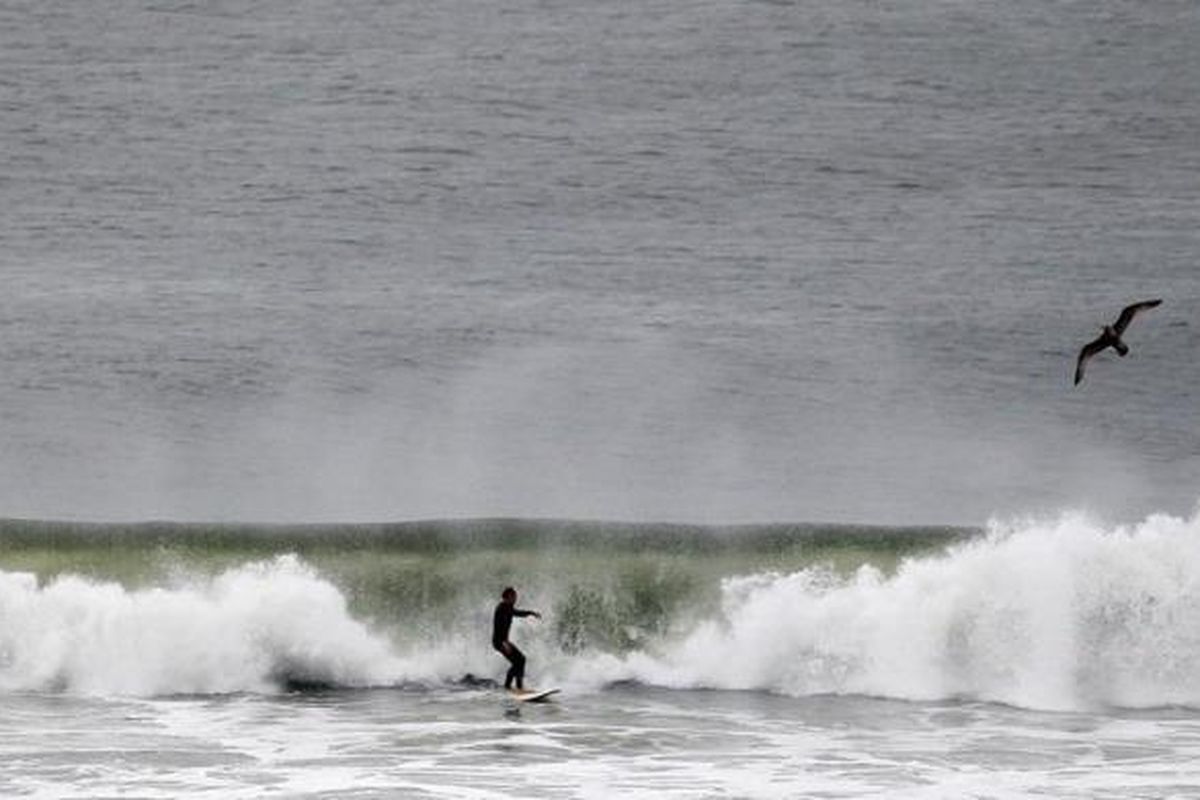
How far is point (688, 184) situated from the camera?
214 ft

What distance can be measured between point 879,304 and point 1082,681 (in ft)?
92.3

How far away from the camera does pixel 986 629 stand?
2820cm

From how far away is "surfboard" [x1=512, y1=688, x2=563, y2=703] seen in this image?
26.5 meters

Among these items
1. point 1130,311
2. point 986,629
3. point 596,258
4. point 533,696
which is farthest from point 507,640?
point 596,258

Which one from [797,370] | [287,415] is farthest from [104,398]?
[797,370]

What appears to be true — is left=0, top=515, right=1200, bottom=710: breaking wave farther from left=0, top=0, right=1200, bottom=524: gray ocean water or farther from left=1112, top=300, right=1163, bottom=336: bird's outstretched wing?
left=0, top=0, right=1200, bottom=524: gray ocean water

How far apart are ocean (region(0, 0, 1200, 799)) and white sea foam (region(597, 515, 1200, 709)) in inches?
2.0

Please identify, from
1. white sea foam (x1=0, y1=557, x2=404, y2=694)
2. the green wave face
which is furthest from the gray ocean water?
white sea foam (x1=0, y1=557, x2=404, y2=694)

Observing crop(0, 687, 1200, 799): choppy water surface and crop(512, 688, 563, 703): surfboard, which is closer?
crop(0, 687, 1200, 799): choppy water surface

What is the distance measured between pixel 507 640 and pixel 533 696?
721mm

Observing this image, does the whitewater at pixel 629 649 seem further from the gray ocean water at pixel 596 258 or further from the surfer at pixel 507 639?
the gray ocean water at pixel 596 258

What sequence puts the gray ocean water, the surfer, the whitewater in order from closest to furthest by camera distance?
the whitewater → the surfer → the gray ocean water

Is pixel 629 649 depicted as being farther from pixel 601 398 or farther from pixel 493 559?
pixel 601 398

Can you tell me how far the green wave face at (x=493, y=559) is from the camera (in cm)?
2930
